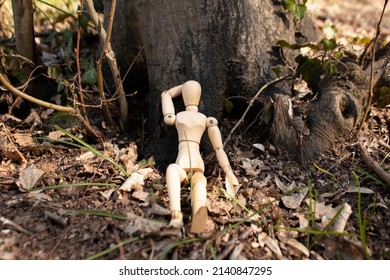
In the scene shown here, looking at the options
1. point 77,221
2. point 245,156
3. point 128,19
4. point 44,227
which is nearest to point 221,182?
point 245,156

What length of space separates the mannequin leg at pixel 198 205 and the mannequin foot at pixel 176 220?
2.4 inches

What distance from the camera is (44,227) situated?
1795 mm

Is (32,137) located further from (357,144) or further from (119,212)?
(357,144)

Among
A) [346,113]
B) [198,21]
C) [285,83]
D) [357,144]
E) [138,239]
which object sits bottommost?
[138,239]

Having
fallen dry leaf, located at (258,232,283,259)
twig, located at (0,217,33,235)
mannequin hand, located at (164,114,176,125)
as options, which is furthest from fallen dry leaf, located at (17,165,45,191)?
fallen dry leaf, located at (258,232,283,259)

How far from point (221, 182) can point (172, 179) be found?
431 millimetres

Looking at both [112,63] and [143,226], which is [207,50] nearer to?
[112,63]

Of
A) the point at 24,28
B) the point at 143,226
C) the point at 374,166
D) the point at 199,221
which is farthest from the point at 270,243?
the point at 24,28

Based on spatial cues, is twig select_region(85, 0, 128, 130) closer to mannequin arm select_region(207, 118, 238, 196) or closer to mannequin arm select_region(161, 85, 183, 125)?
mannequin arm select_region(161, 85, 183, 125)

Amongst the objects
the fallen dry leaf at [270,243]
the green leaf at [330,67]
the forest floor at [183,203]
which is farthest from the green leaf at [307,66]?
the fallen dry leaf at [270,243]

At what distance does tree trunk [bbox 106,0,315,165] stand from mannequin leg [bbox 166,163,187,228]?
423 mm

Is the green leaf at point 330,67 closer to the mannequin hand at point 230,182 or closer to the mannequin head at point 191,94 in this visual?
the mannequin head at point 191,94

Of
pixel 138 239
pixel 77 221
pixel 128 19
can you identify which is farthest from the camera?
pixel 128 19

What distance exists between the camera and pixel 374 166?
2.19 m
